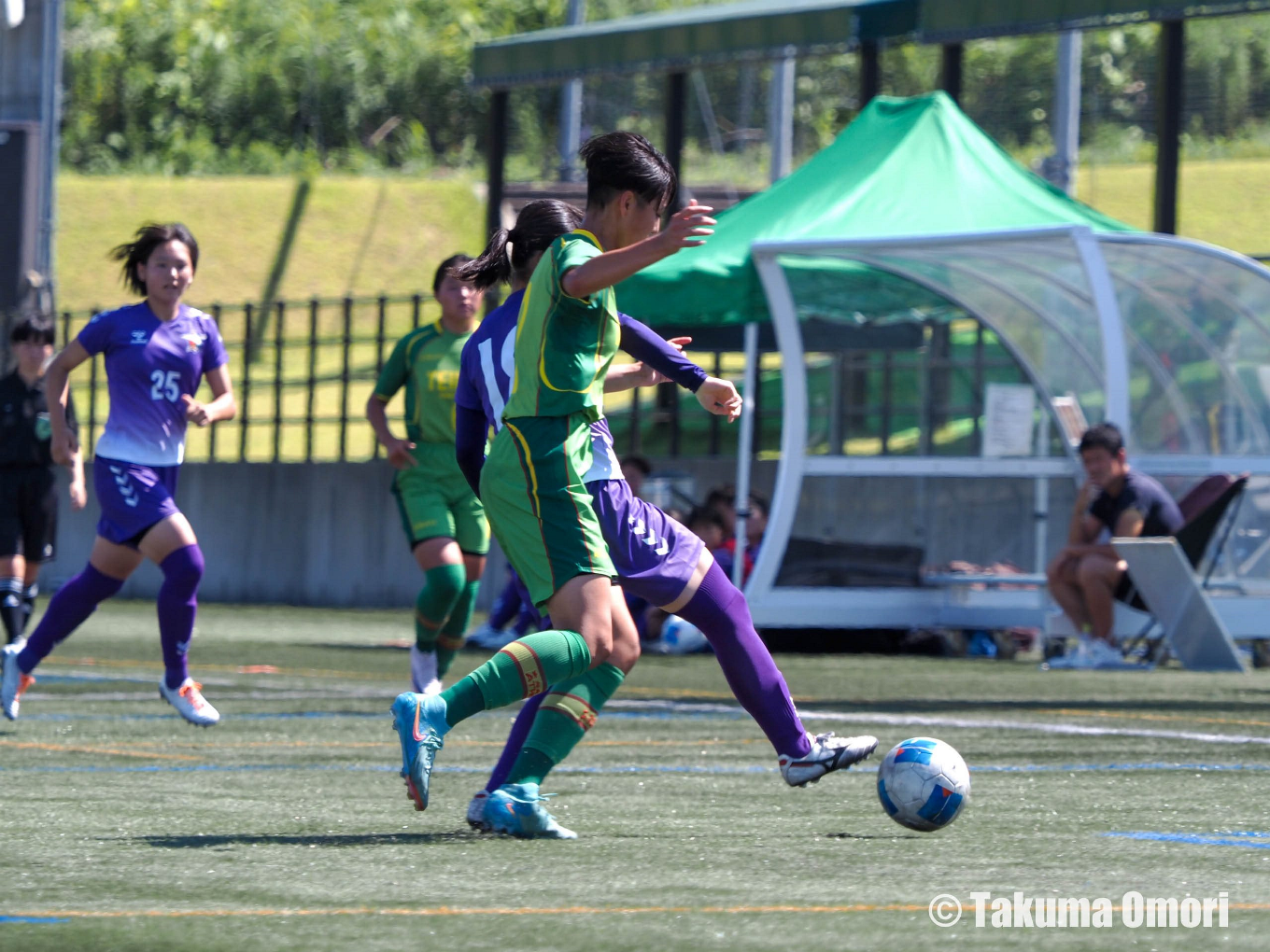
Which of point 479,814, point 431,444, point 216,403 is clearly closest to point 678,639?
point 431,444

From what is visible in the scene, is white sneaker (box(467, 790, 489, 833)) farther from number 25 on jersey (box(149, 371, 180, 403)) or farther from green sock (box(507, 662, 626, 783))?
number 25 on jersey (box(149, 371, 180, 403))

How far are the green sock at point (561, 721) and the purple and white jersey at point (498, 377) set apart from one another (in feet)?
1.71

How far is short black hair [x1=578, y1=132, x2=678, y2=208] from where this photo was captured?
17.7 ft

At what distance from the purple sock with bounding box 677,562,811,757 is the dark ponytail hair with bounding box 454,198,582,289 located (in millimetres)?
964

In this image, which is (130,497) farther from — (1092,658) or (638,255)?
(1092,658)

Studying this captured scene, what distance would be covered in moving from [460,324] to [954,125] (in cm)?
665

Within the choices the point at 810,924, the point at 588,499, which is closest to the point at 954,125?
the point at 588,499

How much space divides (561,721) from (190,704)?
3094 mm

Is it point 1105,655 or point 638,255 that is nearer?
point 638,255

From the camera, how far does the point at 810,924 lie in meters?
4.02

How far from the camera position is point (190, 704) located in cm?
828

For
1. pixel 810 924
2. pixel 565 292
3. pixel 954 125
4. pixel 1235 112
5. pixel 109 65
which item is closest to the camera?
pixel 810 924

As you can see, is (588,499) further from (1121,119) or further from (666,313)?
(1121,119)

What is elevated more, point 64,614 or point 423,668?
point 64,614
